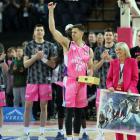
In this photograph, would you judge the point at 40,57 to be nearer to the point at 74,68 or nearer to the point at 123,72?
the point at 74,68

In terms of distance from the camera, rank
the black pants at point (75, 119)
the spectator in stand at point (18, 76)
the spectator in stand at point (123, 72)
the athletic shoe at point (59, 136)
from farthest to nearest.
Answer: the spectator in stand at point (18, 76), the athletic shoe at point (59, 136), the black pants at point (75, 119), the spectator in stand at point (123, 72)

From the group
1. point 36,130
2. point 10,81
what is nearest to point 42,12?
point 10,81

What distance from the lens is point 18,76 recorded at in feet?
38.6

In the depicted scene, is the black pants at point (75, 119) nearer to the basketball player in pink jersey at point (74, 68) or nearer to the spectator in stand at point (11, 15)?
the basketball player in pink jersey at point (74, 68)

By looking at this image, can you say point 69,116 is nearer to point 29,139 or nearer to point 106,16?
point 29,139

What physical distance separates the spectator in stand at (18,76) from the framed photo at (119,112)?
183 inches

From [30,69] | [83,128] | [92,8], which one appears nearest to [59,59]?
[30,69]

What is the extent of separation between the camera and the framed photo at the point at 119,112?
7070 millimetres

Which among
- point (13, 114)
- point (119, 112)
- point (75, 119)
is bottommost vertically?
point (13, 114)

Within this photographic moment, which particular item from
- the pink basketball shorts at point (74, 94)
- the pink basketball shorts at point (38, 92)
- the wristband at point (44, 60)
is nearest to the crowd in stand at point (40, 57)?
the wristband at point (44, 60)

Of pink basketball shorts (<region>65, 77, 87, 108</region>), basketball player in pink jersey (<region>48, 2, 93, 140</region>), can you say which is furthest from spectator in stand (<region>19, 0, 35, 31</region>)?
pink basketball shorts (<region>65, 77, 87, 108</region>)

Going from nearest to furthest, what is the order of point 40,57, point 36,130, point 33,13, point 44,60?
point 40,57
point 44,60
point 36,130
point 33,13

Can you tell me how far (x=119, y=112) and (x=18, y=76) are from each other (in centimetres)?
502

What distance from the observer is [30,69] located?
8.64m
